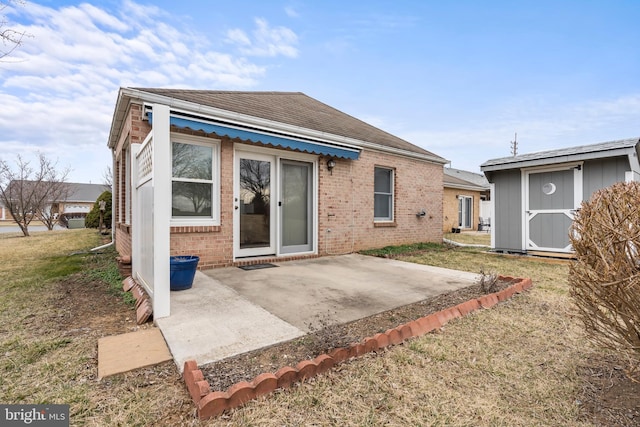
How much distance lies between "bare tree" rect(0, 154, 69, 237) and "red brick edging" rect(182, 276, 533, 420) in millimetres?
20440

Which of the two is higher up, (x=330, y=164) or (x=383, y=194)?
(x=330, y=164)

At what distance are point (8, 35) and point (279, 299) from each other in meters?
5.64

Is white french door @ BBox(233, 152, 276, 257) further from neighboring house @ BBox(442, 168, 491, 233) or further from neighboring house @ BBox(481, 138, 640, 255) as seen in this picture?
neighboring house @ BBox(442, 168, 491, 233)

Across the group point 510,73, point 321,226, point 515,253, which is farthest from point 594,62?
point 321,226

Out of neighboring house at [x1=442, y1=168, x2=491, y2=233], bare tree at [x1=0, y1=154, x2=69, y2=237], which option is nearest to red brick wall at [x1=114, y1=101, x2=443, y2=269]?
neighboring house at [x1=442, y1=168, x2=491, y2=233]

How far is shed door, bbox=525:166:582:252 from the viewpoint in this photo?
8.52 meters

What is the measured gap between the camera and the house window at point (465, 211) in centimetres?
2116

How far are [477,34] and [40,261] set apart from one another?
15711mm

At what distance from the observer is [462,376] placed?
258 centimetres

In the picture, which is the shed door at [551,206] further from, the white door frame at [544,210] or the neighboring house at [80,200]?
the neighboring house at [80,200]

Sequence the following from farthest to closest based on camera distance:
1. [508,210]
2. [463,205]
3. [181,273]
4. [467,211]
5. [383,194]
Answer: [467,211]
[463,205]
[383,194]
[508,210]
[181,273]

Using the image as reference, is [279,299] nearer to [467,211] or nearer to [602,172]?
[602,172]

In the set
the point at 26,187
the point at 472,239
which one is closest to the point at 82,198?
the point at 26,187

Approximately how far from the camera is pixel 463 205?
70.6 feet
